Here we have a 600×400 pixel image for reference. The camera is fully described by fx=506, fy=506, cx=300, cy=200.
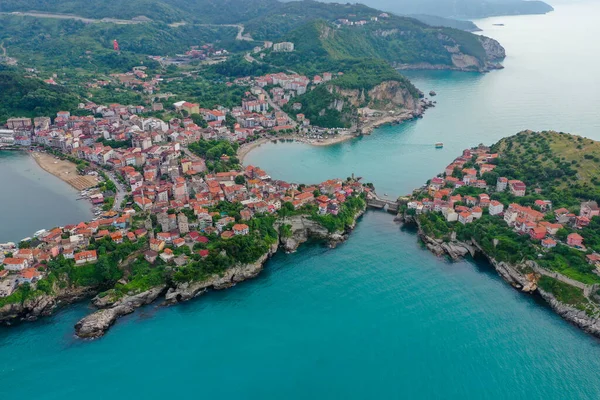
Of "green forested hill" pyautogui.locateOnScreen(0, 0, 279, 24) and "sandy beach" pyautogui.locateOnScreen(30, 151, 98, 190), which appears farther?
"green forested hill" pyautogui.locateOnScreen(0, 0, 279, 24)

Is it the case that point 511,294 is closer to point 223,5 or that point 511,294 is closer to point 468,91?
Answer: point 468,91

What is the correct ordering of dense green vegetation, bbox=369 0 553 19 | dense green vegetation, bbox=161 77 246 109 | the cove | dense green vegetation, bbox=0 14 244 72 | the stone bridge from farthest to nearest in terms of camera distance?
dense green vegetation, bbox=369 0 553 19
dense green vegetation, bbox=0 14 244 72
dense green vegetation, bbox=161 77 246 109
the cove
the stone bridge

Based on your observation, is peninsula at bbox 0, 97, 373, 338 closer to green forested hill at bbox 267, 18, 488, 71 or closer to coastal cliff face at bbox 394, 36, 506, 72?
green forested hill at bbox 267, 18, 488, 71

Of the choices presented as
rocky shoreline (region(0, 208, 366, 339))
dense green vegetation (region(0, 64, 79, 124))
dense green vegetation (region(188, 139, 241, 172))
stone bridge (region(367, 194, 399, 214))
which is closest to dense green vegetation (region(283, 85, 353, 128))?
dense green vegetation (region(188, 139, 241, 172))

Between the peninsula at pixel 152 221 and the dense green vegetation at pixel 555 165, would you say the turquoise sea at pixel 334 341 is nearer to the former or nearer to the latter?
the peninsula at pixel 152 221

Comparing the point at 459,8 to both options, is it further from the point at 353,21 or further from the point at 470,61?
the point at 470,61

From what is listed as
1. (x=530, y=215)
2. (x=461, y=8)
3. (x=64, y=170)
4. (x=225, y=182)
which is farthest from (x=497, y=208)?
(x=461, y=8)
